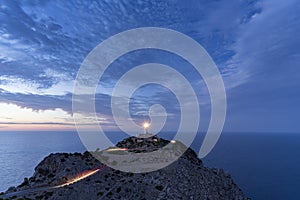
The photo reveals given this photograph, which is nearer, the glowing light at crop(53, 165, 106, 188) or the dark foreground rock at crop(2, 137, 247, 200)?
the dark foreground rock at crop(2, 137, 247, 200)

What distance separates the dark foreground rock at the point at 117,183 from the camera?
46844mm

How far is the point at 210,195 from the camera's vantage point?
184ft

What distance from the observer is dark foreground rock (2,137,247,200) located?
46844 mm

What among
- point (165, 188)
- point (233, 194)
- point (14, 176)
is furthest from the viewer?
point (14, 176)

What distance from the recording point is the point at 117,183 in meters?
51.6

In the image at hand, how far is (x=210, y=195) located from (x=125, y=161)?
24.3 meters

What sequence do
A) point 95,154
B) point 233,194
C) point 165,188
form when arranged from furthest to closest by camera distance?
point 95,154 → point 233,194 → point 165,188

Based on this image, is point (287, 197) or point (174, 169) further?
point (287, 197)

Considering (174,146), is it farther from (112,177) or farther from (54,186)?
(54,186)

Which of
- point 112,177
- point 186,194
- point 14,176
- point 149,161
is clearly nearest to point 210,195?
point 186,194

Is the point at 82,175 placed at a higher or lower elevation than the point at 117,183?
higher

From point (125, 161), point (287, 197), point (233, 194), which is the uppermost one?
point (125, 161)

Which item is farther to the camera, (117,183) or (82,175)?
(82,175)

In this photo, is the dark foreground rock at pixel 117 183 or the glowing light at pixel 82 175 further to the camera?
the glowing light at pixel 82 175
